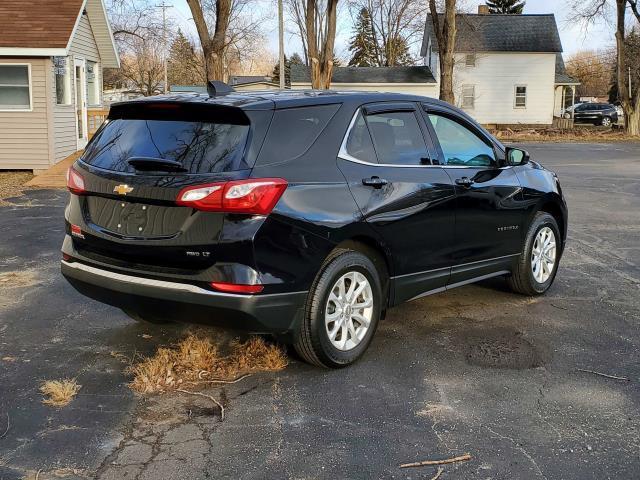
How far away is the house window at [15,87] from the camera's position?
1672 cm

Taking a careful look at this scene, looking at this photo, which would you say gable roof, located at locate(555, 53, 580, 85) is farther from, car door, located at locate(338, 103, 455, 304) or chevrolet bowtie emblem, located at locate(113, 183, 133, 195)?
chevrolet bowtie emblem, located at locate(113, 183, 133, 195)

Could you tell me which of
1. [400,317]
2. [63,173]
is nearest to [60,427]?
[400,317]

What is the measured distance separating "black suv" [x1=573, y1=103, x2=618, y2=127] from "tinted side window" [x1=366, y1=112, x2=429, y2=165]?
167 feet

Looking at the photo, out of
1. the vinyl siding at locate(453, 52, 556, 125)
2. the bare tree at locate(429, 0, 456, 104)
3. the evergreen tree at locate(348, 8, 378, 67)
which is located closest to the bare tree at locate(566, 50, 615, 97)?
the evergreen tree at locate(348, 8, 378, 67)

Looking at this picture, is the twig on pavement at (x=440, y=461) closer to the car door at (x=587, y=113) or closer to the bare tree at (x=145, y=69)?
the car door at (x=587, y=113)

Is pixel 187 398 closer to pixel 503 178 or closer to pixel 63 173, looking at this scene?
pixel 503 178

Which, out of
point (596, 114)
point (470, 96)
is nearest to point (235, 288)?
point (470, 96)

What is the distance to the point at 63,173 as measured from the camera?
52.4 feet

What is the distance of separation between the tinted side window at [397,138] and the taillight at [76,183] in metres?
1.96

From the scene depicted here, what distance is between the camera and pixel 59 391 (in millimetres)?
4070

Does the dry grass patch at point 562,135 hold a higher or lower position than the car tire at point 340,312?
higher

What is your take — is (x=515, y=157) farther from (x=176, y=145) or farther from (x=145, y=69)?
(x=145, y=69)

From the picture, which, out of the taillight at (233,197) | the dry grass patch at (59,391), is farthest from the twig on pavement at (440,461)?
the dry grass patch at (59,391)

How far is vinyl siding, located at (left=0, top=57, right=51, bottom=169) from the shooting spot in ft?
54.9
